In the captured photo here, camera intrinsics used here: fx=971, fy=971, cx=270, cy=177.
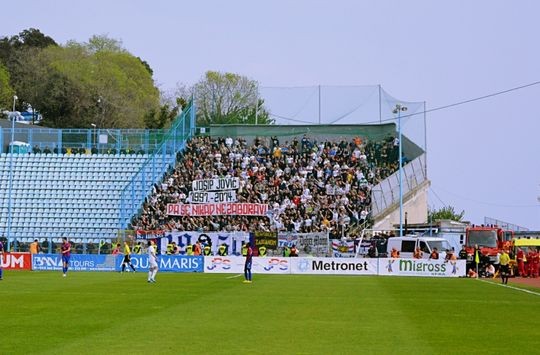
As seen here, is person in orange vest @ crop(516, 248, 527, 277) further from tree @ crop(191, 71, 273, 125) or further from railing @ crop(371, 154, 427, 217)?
tree @ crop(191, 71, 273, 125)

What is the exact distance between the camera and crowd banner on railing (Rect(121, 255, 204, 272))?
59.2 metres

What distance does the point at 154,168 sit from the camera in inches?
2997

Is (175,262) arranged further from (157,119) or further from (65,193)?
(157,119)

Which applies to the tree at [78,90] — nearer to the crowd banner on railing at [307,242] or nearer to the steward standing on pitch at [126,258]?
the crowd banner on railing at [307,242]

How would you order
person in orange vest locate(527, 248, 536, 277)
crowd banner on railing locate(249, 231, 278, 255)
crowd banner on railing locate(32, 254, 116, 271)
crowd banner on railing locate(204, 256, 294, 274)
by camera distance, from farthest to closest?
crowd banner on railing locate(249, 231, 278, 255)
person in orange vest locate(527, 248, 536, 277)
crowd banner on railing locate(32, 254, 116, 271)
crowd banner on railing locate(204, 256, 294, 274)

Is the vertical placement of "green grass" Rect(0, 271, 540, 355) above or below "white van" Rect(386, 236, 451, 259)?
below

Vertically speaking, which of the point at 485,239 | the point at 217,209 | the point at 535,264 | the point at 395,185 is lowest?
the point at 535,264

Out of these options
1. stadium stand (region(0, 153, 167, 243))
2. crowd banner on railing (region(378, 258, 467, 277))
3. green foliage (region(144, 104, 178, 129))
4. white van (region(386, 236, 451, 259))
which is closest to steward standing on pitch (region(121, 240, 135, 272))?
stadium stand (region(0, 153, 167, 243))

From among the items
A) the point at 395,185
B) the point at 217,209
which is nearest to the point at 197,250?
the point at 217,209

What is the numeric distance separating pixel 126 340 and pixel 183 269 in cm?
4098

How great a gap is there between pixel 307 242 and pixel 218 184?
1116 cm

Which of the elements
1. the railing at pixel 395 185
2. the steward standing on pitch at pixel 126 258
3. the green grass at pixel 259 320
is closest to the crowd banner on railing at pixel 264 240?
the railing at pixel 395 185

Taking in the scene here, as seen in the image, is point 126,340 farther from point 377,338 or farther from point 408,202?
point 408,202

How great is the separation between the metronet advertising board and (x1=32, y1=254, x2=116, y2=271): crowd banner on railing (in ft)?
48.6
